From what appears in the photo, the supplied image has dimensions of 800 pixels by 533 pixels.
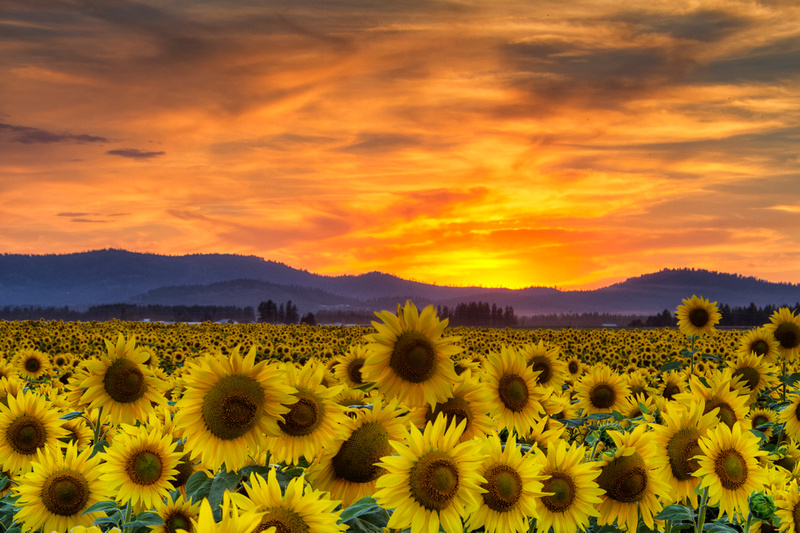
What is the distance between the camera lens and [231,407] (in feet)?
10.5

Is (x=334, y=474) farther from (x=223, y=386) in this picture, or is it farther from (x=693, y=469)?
(x=693, y=469)

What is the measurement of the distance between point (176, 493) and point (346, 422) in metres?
1.39

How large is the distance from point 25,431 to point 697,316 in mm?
11994

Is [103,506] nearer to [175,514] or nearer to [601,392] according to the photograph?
[175,514]

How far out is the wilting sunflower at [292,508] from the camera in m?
2.41

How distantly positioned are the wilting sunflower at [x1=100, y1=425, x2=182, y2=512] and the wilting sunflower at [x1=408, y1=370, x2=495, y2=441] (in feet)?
5.38

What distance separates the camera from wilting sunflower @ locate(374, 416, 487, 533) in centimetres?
285

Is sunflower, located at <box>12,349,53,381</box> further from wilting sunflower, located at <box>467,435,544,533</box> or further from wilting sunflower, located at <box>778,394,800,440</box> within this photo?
wilting sunflower, located at <box>778,394,800,440</box>

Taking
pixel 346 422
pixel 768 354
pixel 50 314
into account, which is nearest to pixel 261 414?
pixel 346 422

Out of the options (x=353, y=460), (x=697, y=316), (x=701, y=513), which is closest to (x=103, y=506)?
(x=353, y=460)

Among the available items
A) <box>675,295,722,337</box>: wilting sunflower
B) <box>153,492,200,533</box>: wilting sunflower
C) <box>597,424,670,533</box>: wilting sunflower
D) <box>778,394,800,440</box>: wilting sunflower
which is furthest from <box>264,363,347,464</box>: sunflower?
<box>675,295,722,337</box>: wilting sunflower

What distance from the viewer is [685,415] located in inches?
168

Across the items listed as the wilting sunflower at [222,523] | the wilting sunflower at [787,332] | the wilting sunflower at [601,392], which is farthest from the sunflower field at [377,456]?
the wilting sunflower at [787,332]

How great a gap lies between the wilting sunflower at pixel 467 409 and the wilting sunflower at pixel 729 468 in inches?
53.6
